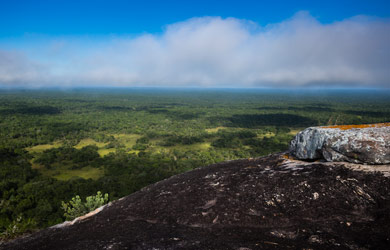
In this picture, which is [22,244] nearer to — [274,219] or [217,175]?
[217,175]

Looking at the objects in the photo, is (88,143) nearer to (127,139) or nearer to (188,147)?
(127,139)

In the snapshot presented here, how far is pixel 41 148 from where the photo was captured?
7562 cm

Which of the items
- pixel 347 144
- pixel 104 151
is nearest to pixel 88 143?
pixel 104 151

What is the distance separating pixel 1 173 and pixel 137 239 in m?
60.5

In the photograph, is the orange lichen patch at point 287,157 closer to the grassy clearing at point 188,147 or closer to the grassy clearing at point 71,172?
Result: the grassy clearing at point 71,172

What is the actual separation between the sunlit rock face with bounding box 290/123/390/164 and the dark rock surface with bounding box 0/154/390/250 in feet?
1.42

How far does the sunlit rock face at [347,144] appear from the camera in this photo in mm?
6406

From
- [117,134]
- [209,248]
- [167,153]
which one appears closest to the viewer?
[209,248]

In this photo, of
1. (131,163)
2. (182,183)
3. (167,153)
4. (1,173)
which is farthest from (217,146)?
(182,183)

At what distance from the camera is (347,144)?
6996 mm

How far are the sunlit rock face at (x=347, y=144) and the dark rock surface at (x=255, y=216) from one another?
0.43 metres

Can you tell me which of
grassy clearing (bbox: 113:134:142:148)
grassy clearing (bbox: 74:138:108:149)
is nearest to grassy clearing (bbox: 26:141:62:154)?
grassy clearing (bbox: 74:138:108:149)

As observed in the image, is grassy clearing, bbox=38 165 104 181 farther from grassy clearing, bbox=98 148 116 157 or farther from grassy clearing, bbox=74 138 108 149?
grassy clearing, bbox=74 138 108 149

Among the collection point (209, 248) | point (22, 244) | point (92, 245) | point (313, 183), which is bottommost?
point (22, 244)
